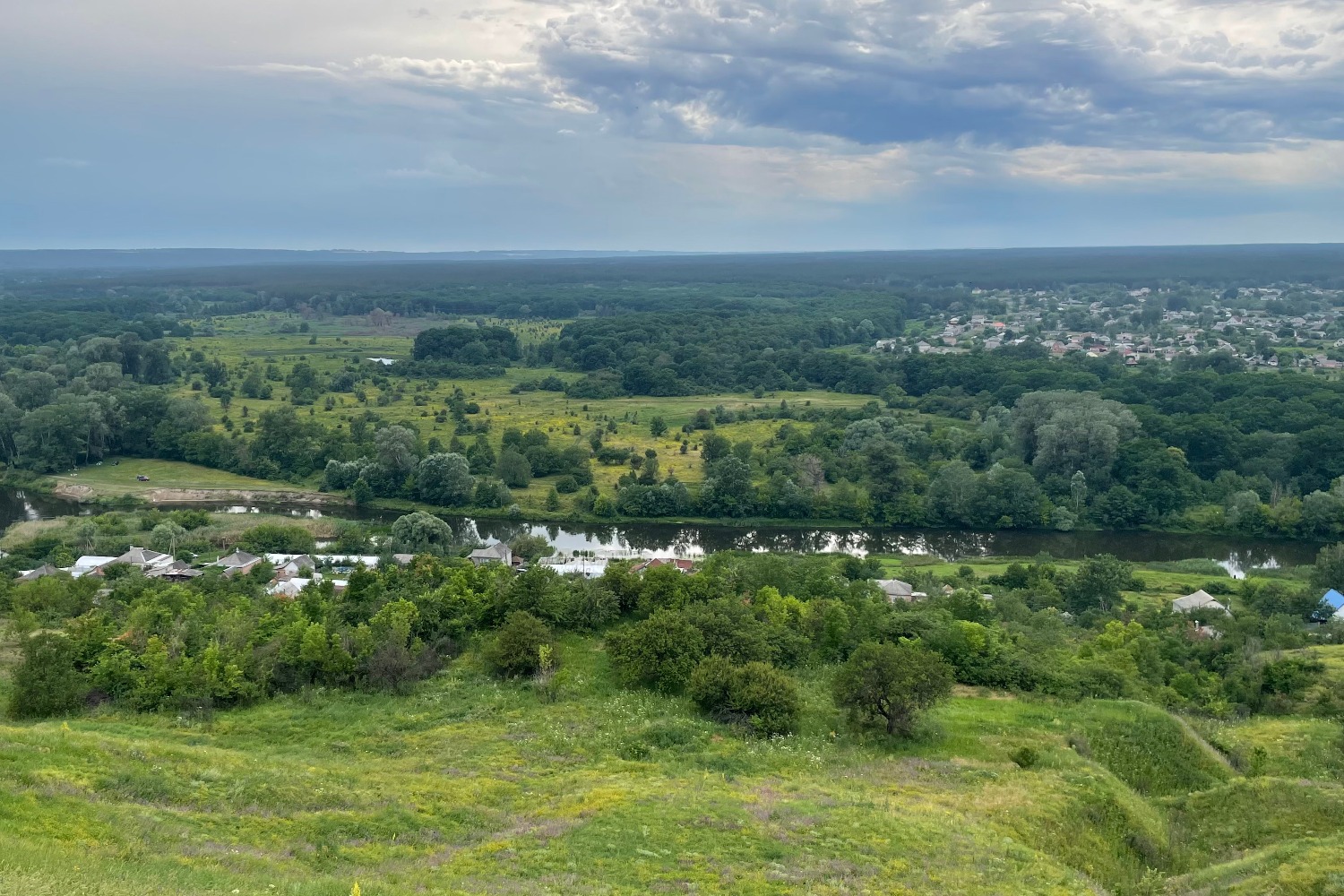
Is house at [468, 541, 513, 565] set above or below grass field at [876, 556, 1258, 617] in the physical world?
above

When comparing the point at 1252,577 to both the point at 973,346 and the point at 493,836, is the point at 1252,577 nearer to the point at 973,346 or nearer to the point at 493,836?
the point at 493,836

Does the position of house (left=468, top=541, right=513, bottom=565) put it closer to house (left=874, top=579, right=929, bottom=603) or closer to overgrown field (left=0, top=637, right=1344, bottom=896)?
house (left=874, top=579, right=929, bottom=603)

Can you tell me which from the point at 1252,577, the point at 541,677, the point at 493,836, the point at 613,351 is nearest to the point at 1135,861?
the point at 493,836

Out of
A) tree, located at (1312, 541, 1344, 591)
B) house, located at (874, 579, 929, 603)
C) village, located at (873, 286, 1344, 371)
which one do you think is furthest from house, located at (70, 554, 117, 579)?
village, located at (873, 286, 1344, 371)

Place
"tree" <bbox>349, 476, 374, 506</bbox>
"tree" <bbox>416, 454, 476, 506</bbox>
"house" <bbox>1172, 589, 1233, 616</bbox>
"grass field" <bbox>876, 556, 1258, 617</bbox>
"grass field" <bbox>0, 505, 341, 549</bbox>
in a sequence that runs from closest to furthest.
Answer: "house" <bbox>1172, 589, 1233, 616</bbox>, "grass field" <bbox>876, 556, 1258, 617</bbox>, "grass field" <bbox>0, 505, 341, 549</bbox>, "tree" <bbox>416, 454, 476, 506</bbox>, "tree" <bbox>349, 476, 374, 506</bbox>

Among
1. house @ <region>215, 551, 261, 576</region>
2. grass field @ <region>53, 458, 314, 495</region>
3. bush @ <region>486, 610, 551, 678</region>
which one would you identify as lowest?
grass field @ <region>53, 458, 314, 495</region>

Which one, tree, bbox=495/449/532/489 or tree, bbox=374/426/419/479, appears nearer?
tree, bbox=374/426/419/479

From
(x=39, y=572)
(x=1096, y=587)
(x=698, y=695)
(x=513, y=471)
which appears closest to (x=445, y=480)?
(x=513, y=471)
